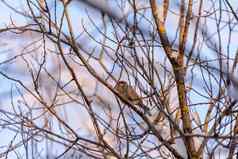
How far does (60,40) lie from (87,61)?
9.6 inches

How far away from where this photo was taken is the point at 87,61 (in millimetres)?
2510

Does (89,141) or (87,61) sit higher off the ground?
(87,61)

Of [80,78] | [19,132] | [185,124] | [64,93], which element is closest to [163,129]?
[185,124]

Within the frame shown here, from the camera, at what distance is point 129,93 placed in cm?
273

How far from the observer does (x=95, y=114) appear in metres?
2.70

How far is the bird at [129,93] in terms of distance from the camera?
103 inches

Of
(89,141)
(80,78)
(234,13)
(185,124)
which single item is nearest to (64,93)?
(80,78)

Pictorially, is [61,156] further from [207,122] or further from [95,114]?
[207,122]

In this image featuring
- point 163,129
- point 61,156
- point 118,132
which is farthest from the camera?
point 61,156

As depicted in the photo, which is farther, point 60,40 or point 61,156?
point 61,156

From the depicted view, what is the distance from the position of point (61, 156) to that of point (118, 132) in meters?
0.47

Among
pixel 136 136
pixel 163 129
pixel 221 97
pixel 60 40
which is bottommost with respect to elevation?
pixel 163 129

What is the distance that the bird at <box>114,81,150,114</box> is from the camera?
2.61m

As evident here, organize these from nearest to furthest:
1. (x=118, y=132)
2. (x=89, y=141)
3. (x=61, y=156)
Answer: (x=89, y=141) < (x=118, y=132) < (x=61, y=156)
